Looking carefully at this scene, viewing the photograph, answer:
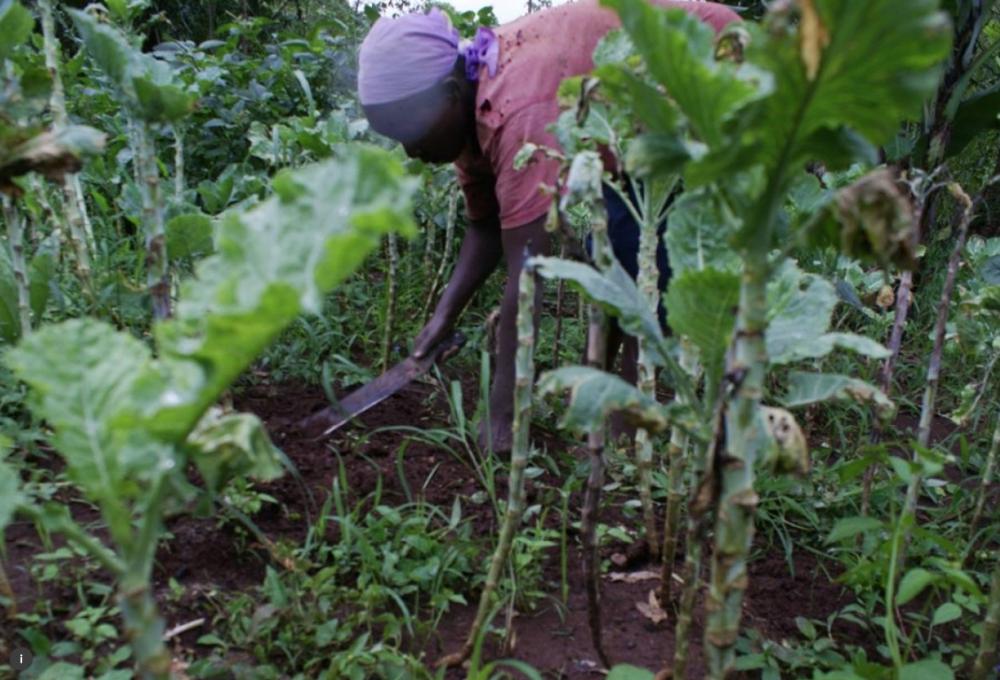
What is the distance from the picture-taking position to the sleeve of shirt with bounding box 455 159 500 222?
3141 mm

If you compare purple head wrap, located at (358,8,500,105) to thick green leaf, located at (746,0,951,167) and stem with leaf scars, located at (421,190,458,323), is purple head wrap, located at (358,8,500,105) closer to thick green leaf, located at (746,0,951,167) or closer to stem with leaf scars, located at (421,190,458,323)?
stem with leaf scars, located at (421,190,458,323)

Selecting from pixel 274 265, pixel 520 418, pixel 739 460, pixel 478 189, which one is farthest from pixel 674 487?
pixel 478 189

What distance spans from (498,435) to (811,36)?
1965mm

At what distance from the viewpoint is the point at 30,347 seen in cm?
90

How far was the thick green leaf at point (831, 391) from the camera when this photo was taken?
1277mm

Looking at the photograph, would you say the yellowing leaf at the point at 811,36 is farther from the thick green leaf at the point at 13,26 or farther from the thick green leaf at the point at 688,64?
the thick green leaf at the point at 13,26

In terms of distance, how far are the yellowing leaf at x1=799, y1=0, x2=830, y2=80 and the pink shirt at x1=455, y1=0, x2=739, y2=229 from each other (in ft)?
5.39

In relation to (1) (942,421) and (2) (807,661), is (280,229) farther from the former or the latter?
(1) (942,421)

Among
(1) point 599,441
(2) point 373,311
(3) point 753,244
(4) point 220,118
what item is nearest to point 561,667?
(1) point 599,441

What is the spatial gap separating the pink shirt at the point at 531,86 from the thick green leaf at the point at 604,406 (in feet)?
4.42

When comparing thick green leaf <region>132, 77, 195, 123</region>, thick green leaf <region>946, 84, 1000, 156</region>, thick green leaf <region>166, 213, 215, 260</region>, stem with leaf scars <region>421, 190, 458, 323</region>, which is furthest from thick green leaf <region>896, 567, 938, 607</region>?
thick green leaf <region>946, 84, 1000, 156</region>

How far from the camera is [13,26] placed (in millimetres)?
1513

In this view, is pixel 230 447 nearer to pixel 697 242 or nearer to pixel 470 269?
pixel 697 242

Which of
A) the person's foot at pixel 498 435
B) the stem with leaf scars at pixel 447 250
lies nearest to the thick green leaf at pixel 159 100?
the person's foot at pixel 498 435
